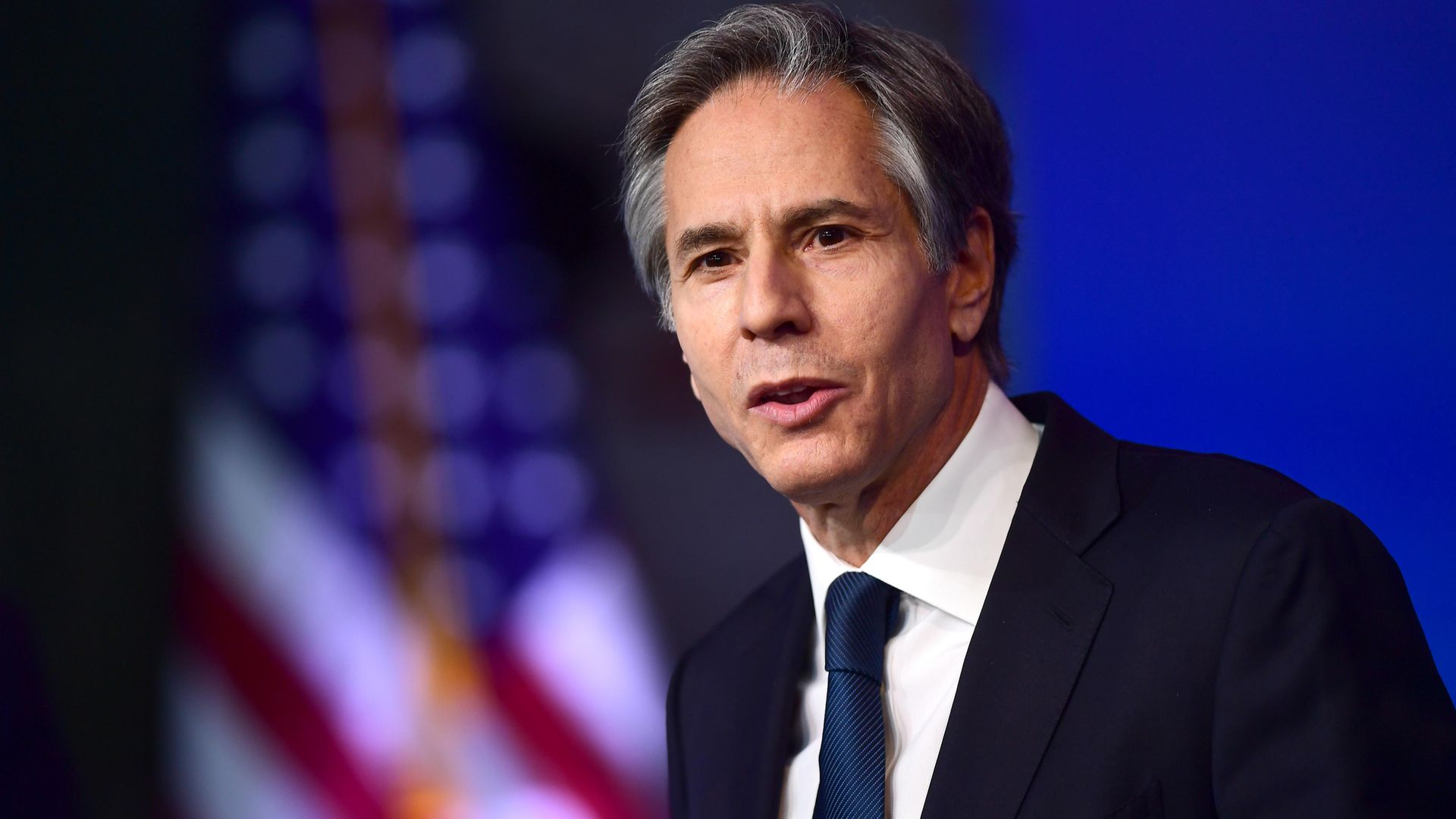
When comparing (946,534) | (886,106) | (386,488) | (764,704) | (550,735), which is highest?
(886,106)

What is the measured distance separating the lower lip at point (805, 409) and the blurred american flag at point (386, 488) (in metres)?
1.20

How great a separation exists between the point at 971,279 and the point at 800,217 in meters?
0.29

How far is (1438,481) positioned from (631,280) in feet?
4.88

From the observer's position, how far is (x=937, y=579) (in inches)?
59.2

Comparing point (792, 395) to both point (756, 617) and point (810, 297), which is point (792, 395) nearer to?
point (810, 297)

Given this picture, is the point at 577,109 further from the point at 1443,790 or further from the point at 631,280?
the point at 1443,790

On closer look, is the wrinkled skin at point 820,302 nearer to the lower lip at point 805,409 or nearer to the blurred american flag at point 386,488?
the lower lip at point 805,409

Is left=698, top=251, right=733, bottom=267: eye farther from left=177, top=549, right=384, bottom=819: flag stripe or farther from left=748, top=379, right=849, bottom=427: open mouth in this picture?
left=177, top=549, right=384, bottom=819: flag stripe

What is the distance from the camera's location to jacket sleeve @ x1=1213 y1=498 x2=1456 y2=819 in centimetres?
116

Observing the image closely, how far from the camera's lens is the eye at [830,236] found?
1487 mm

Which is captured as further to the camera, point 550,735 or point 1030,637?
point 550,735

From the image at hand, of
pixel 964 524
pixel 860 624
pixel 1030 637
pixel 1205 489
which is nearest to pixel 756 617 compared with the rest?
pixel 860 624

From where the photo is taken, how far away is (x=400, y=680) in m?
2.53

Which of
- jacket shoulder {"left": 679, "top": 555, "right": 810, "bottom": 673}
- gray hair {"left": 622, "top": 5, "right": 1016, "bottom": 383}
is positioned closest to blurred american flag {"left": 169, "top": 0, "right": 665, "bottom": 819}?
jacket shoulder {"left": 679, "top": 555, "right": 810, "bottom": 673}
